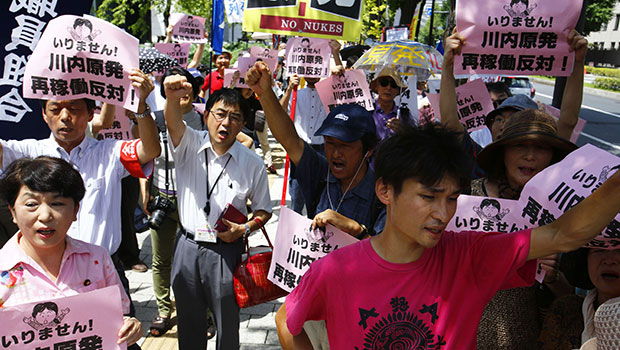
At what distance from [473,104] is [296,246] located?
87.7 inches

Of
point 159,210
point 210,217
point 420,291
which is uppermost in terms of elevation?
point 420,291

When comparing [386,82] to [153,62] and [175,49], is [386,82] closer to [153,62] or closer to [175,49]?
[153,62]

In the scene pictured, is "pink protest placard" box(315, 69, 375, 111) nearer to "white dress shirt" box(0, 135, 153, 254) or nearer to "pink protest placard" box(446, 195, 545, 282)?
"white dress shirt" box(0, 135, 153, 254)

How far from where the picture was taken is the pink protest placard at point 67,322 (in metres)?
1.99

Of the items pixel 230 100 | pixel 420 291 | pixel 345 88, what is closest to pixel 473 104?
pixel 345 88

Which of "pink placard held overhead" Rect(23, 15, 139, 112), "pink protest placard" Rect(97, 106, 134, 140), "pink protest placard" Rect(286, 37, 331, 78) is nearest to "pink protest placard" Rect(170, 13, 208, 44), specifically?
"pink protest placard" Rect(286, 37, 331, 78)

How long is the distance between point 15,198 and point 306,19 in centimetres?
291

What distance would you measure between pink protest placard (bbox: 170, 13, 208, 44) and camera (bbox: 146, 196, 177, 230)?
5.78 m

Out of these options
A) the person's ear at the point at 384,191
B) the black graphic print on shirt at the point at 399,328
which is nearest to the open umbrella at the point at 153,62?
the person's ear at the point at 384,191

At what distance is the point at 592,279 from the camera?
6.86 ft

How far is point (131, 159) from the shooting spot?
284cm

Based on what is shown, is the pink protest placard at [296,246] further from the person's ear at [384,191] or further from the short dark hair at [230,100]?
the short dark hair at [230,100]

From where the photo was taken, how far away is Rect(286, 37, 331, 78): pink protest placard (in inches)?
235

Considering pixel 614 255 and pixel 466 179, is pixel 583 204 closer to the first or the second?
pixel 466 179
